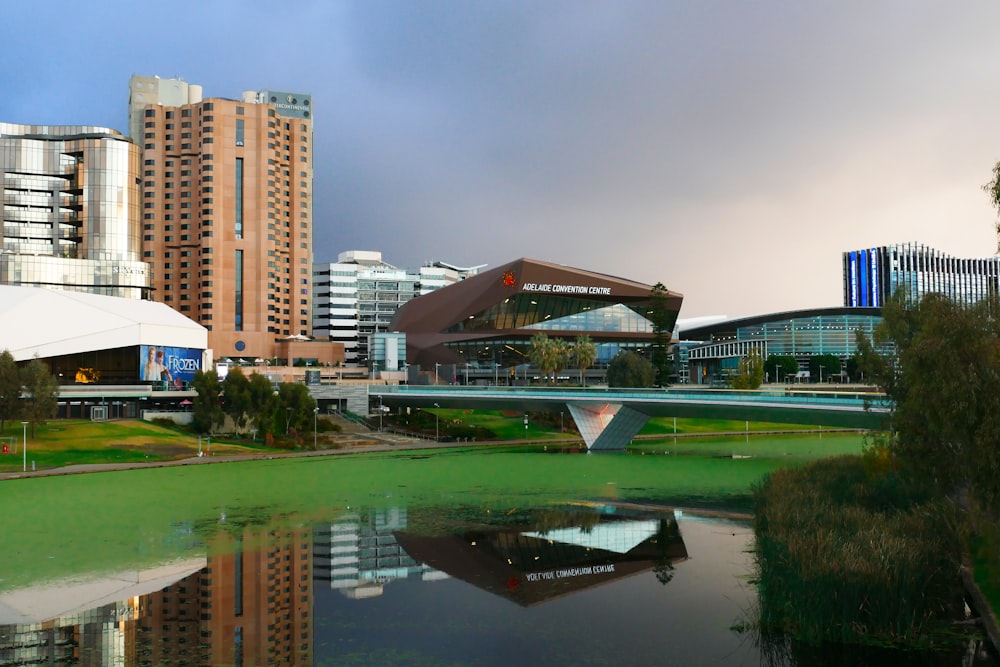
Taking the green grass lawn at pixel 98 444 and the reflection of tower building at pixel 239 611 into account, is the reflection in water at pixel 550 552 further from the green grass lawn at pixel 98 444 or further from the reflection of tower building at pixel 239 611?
the green grass lawn at pixel 98 444

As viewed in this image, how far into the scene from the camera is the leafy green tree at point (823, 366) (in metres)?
187

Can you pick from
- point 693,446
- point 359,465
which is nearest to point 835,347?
point 693,446

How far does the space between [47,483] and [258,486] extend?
1484 cm

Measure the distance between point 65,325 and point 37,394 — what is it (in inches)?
1140

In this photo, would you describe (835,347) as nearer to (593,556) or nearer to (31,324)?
(31,324)

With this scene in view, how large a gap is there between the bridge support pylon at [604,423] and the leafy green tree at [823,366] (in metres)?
102

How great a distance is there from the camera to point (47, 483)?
62.3 metres

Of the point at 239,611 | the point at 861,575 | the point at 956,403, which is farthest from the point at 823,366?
the point at 239,611

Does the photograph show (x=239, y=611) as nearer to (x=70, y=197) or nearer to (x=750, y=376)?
(x=750, y=376)

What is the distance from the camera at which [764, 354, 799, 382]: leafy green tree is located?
18762cm

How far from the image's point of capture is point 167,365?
11238 centimetres

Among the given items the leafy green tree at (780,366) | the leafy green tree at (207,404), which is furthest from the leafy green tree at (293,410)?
the leafy green tree at (780,366)

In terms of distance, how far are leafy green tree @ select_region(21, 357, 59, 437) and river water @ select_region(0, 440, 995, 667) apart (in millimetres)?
36975

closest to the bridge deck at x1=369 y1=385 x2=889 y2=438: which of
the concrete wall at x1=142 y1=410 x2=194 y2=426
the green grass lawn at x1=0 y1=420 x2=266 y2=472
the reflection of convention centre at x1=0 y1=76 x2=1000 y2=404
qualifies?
the reflection of convention centre at x1=0 y1=76 x2=1000 y2=404
